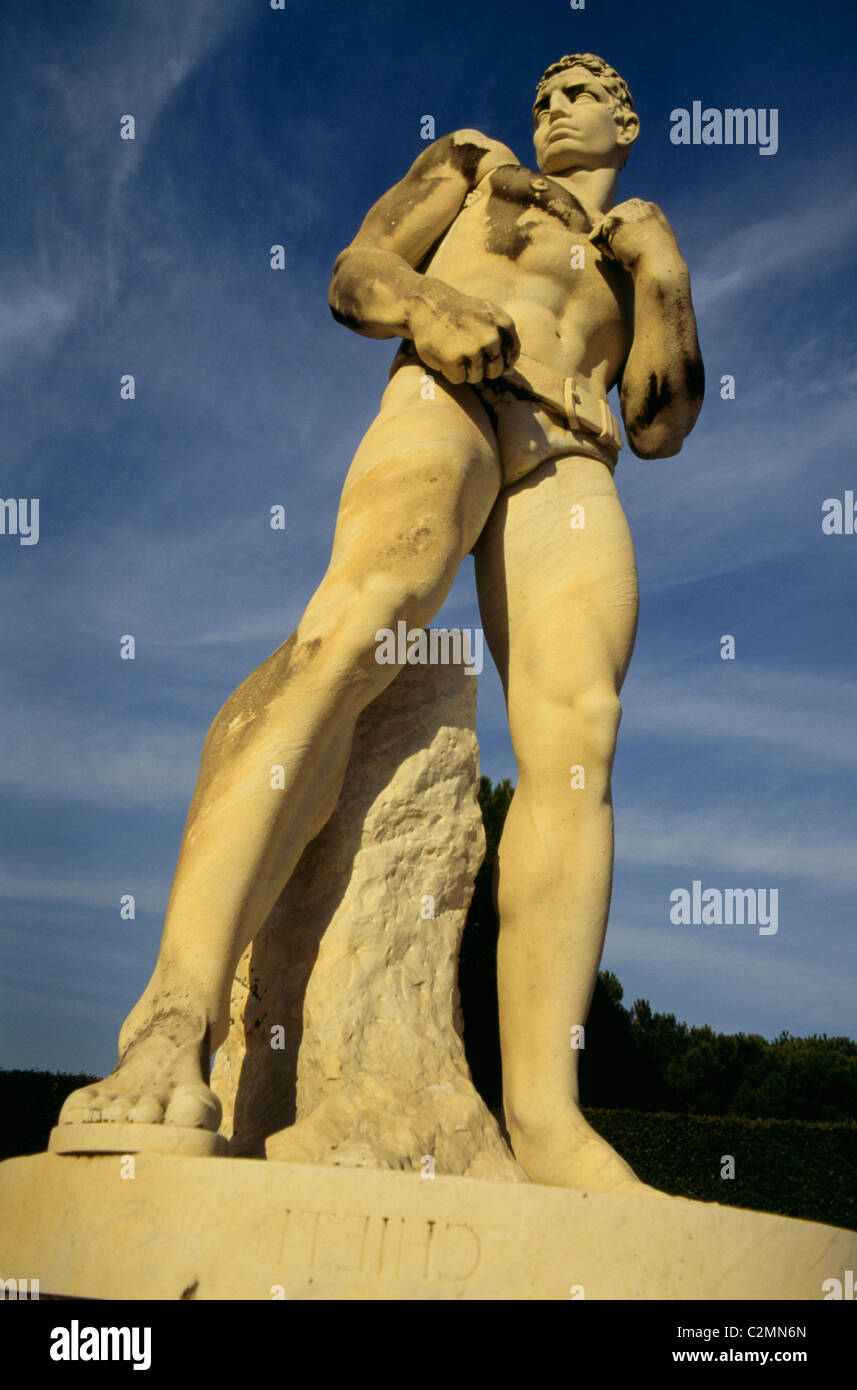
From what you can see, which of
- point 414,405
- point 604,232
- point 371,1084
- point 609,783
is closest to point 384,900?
point 371,1084

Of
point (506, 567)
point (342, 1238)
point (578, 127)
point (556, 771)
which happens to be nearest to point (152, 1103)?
point (342, 1238)

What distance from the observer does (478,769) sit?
12.6ft

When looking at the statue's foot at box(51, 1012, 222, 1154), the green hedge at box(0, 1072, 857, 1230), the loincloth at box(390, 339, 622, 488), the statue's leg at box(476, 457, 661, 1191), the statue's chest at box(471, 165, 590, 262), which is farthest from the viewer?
the green hedge at box(0, 1072, 857, 1230)

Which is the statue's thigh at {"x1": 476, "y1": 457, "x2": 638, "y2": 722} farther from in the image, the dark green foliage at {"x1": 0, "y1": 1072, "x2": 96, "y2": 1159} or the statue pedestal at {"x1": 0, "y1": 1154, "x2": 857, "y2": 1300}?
the dark green foliage at {"x1": 0, "y1": 1072, "x2": 96, "y2": 1159}

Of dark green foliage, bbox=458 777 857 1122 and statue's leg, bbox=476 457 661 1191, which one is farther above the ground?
statue's leg, bbox=476 457 661 1191

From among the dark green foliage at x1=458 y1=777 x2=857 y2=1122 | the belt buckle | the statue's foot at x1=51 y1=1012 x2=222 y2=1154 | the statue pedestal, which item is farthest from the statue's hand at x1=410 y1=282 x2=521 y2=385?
the dark green foliage at x1=458 y1=777 x2=857 y2=1122

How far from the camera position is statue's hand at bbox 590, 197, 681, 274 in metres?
3.96

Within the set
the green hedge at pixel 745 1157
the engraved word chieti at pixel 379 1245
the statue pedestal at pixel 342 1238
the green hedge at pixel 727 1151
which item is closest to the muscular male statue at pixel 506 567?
the statue pedestal at pixel 342 1238

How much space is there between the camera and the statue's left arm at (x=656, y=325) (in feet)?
13.0

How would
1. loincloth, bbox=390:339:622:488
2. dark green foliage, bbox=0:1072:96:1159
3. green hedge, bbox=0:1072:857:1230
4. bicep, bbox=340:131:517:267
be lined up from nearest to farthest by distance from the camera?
loincloth, bbox=390:339:622:488 → bicep, bbox=340:131:517:267 → dark green foliage, bbox=0:1072:96:1159 → green hedge, bbox=0:1072:857:1230

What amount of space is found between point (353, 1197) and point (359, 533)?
1.90 meters

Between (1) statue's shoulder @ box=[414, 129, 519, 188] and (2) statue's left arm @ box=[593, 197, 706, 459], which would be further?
(1) statue's shoulder @ box=[414, 129, 519, 188]

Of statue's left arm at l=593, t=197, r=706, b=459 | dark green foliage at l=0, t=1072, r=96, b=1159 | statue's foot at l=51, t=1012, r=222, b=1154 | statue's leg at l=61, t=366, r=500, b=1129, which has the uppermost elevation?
statue's left arm at l=593, t=197, r=706, b=459
